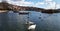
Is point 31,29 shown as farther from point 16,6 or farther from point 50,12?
point 50,12

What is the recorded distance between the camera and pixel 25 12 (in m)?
19.7

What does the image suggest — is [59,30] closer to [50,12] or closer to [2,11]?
[2,11]

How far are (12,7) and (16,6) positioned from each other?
2.22 ft

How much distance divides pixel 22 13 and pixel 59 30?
447 inches

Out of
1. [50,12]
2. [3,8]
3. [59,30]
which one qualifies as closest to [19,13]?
[3,8]

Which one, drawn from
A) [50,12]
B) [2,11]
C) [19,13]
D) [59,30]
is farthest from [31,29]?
[50,12]

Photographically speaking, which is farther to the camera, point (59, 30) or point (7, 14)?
point (7, 14)

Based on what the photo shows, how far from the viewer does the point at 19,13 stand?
19344 mm

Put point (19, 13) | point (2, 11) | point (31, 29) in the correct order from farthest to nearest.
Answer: point (19, 13), point (2, 11), point (31, 29)

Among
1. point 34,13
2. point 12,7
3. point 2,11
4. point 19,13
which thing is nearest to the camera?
point 12,7

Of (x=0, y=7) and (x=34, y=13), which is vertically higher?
(x=0, y=7)

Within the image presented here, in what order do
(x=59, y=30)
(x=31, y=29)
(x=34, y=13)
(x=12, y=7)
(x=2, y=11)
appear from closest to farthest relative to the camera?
(x=31, y=29)
(x=59, y=30)
(x=12, y=7)
(x=2, y=11)
(x=34, y=13)

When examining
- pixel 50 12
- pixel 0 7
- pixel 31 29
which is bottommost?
pixel 50 12

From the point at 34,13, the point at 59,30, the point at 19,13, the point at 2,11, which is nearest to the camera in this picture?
the point at 59,30
